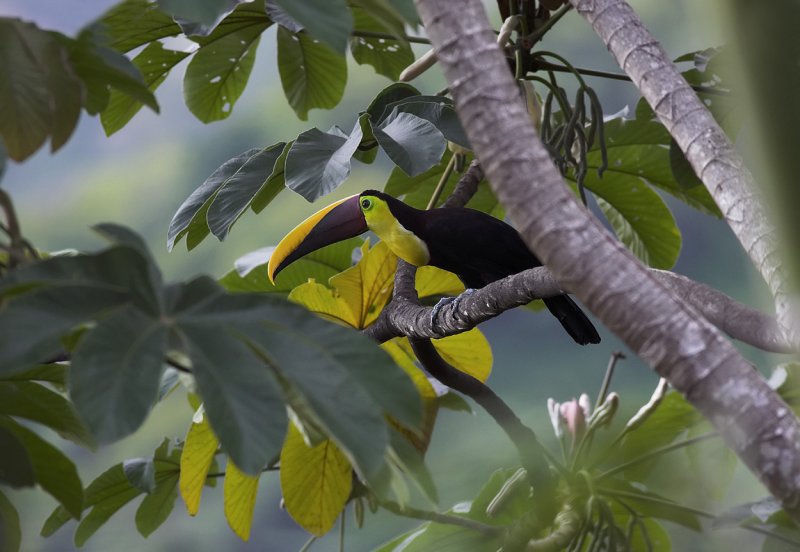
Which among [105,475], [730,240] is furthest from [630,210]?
[730,240]

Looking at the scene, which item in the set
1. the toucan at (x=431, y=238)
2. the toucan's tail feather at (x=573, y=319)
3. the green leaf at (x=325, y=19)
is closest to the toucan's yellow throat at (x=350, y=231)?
the toucan at (x=431, y=238)

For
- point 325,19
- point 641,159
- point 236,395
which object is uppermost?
point 325,19

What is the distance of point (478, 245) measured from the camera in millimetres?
1377

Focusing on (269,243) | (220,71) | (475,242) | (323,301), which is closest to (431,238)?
(475,242)

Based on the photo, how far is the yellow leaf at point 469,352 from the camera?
1.18 meters

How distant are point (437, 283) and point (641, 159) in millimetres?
373

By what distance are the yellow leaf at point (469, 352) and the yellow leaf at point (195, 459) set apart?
305 millimetres

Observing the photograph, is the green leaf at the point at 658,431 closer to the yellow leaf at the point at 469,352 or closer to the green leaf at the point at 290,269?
the yellow leaf at the point at 469,352

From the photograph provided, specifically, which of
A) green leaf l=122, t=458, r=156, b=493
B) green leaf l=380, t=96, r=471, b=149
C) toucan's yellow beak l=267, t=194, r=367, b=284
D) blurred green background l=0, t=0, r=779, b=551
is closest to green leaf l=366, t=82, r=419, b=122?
green leaf l=380, t=96, r=471, b=149

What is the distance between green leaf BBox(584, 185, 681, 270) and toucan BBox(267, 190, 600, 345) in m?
0.17

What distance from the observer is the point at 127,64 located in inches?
25.5

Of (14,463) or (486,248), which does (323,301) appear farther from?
(14,463)

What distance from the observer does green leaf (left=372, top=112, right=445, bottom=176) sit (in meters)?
0.84

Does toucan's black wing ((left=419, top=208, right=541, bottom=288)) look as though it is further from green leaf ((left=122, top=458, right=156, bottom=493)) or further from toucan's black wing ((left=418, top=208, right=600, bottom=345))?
green leaf ((left=122, top=458, right=156, bottom=493))
